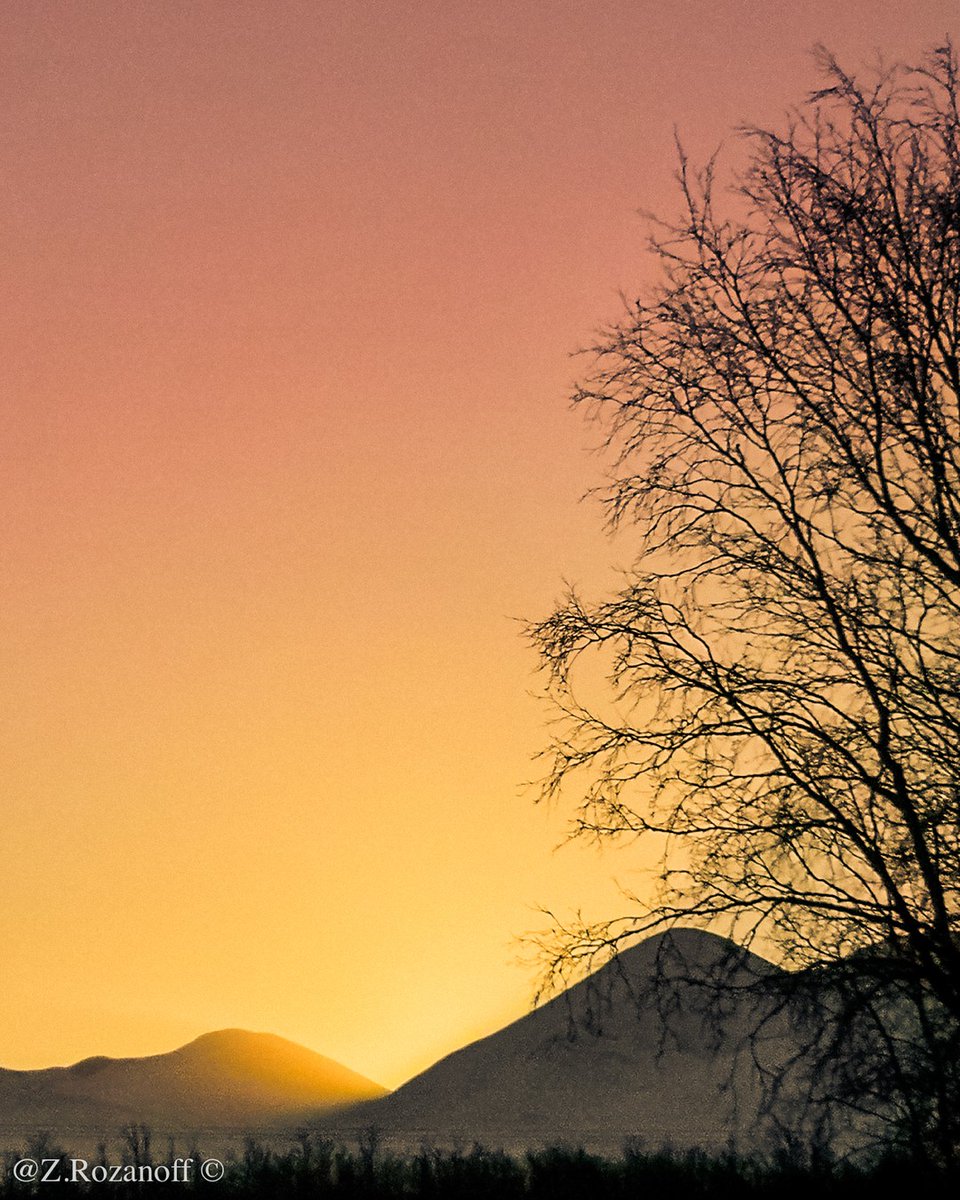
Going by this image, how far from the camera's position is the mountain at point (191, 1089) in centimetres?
11500

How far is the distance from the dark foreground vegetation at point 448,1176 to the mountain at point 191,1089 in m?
101

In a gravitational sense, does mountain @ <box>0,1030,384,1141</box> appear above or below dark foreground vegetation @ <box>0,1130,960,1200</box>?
above

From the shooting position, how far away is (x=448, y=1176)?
36.9ft

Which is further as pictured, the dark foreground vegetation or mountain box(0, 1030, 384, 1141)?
mountain box(0, 1030, 384, 1141)

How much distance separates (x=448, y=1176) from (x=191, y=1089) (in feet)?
418

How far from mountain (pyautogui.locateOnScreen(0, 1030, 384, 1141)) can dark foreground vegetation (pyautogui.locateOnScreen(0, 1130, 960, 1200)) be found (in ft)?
330

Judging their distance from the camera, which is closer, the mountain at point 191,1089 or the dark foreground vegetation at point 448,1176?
the dark foreground vegetation at point 448,1176

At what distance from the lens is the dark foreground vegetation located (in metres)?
10.9

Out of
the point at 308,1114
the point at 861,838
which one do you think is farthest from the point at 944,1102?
the point at 308,1114

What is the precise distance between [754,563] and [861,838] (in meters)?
2.18

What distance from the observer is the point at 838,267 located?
10781 mm

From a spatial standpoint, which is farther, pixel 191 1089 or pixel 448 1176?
pixel 191 1089

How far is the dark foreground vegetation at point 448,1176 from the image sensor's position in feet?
35.7

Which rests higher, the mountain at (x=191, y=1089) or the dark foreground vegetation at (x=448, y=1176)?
the mountain at (x=191, y=1089)
